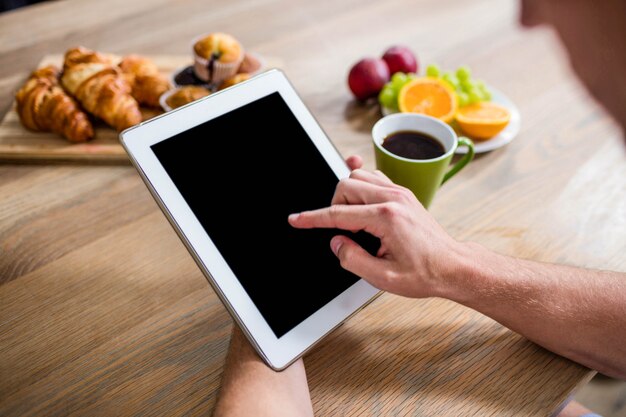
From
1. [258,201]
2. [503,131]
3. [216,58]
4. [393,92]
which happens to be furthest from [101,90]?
[503,131]

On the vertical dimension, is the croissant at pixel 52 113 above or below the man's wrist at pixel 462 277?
above

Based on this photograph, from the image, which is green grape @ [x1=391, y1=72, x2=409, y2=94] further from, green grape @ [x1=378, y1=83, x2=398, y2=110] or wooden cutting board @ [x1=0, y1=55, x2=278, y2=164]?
wooden cutting board @ [x1=0, y1=55, x2=278, y2=164]

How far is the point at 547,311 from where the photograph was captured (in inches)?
25.7

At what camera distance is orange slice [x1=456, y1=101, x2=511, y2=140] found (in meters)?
0.99

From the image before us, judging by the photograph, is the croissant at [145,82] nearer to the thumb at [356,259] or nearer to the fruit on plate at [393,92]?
the fruit on plate at [393,92]

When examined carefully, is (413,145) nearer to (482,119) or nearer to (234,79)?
(482,119)

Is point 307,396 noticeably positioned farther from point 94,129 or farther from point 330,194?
point 94,129

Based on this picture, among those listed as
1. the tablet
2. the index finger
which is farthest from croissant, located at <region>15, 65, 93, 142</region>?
the index finger

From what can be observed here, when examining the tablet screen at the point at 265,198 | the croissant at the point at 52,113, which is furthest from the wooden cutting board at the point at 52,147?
the tablet screen at the point at 265,198

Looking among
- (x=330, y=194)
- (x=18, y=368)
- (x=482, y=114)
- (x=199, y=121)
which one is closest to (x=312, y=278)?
(x=330, y=194)

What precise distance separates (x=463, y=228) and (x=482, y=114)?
309mm

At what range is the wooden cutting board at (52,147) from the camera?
0.92m

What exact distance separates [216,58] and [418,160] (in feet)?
1.79

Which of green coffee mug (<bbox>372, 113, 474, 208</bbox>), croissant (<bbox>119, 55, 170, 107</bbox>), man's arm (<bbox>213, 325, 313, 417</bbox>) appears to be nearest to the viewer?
man's arm (<bbox>213, 325, 313, 417</bbox>)
